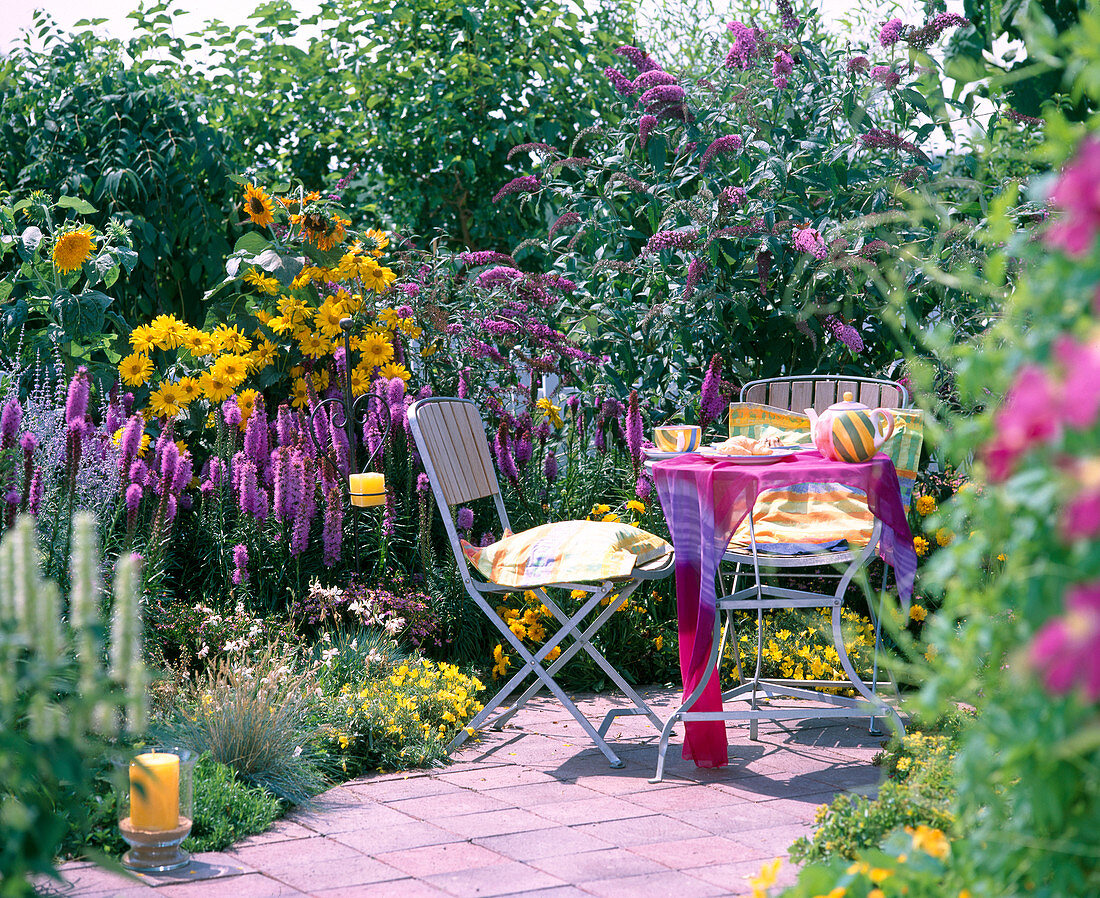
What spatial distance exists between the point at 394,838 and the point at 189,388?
8.76 ft

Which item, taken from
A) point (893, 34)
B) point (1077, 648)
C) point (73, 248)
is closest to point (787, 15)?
point (893, 34)

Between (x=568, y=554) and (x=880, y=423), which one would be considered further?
(x=568, y=554)

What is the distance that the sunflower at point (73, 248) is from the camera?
4812mm

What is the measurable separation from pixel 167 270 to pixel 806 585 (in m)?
4.44

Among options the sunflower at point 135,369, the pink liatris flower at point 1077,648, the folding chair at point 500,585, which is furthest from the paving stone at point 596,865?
the sunflower at point 135,369

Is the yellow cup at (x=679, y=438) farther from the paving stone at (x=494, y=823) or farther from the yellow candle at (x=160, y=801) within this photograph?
the yellow candle at (x=160, y=801)

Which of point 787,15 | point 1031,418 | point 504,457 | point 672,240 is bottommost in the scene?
point 504,457

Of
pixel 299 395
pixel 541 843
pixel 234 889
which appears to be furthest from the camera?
pixel 299 395

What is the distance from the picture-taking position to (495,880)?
94.9 inches

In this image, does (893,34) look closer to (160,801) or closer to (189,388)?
(189,388)

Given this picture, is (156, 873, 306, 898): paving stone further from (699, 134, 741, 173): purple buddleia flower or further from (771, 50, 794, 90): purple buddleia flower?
(771, 50, 794, 90): purple buddleia flower

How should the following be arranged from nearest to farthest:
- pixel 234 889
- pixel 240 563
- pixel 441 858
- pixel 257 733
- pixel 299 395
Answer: pixel 234 889 < pixel 441 858 < pixel 257 733 < pixel 240 563 < pixel 299 395

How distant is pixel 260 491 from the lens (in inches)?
164

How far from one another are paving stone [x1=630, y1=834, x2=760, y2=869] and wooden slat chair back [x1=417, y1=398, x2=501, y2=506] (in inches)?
54.1
